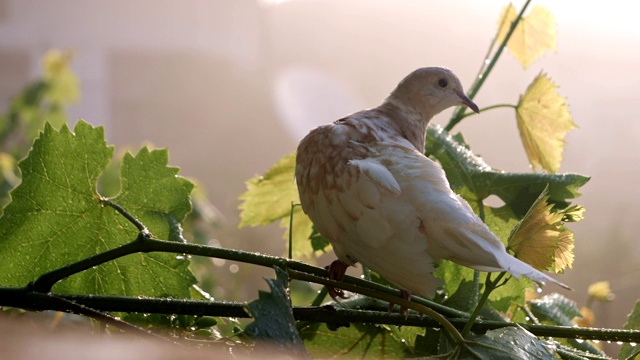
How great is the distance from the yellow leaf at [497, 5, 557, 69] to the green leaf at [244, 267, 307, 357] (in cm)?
31

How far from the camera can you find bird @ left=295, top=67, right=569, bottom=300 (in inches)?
8.5

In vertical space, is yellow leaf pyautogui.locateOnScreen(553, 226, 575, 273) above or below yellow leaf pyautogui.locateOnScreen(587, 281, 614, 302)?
below

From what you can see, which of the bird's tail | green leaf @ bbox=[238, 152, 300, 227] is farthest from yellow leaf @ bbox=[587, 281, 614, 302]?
the bird's tail

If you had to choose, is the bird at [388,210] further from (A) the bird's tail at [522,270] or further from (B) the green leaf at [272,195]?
(B) the green leaf at [272,195]

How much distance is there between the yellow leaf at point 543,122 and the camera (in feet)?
1.29

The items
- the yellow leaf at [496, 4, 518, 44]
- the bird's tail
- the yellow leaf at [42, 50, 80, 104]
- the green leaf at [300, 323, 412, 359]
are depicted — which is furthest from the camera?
the yellow leaf at [42, 50, 80, 104]

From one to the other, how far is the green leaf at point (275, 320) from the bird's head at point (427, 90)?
Result: 133mm

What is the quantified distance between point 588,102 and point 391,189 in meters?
1.10

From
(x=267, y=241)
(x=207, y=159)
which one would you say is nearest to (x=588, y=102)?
(x=267, y=241)

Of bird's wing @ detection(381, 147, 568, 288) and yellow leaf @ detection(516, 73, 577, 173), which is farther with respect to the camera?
yellow leaf @ detection(516, 73, 577, 173)

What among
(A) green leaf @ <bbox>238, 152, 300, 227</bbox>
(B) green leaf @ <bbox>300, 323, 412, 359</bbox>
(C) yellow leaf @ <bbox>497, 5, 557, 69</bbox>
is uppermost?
(C) yellow leaf @ <bbox>497, 5, 557, 69</bbox>

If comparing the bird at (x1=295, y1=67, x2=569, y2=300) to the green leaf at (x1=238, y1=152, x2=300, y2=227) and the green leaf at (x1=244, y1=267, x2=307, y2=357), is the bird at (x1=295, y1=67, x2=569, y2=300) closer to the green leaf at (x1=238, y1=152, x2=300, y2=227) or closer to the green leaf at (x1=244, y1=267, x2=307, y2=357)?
the green leaf at (x1=244, y1=267, x2=307, y2=357)

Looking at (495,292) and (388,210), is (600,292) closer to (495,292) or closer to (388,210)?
(495,292)

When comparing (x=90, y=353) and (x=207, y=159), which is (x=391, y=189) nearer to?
(x=90, y=353)
